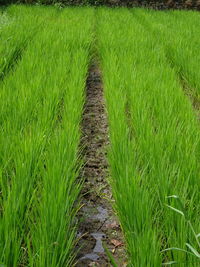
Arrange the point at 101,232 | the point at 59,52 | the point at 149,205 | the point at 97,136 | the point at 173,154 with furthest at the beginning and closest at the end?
the point at 59,52
the point at 97,136
the point at 173,154
the point at 101,232
the point at 149,205

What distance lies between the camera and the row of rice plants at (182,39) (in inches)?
138

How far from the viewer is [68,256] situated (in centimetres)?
147

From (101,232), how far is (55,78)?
5.42 ft

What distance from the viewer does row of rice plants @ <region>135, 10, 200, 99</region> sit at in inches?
138

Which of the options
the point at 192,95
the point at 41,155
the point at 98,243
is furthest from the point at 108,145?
the point at 192,95

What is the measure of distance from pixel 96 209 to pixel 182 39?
10.3 ft

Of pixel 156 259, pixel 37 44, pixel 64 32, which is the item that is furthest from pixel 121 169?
pixel 64 32

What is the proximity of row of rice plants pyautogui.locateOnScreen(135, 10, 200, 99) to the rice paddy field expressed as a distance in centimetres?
2

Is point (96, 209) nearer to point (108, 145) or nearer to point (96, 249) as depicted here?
point (96, 249)

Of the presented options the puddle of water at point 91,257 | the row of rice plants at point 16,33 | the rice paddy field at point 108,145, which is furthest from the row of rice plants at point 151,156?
the row of rice plants at point 16,33

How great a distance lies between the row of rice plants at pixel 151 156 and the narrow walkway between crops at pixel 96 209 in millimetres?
85

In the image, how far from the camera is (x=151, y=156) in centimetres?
192

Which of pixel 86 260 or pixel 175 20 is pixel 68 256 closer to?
pixel 86 260

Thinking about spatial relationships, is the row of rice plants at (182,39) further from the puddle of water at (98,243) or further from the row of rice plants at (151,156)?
the puddle of water at (98,243)
